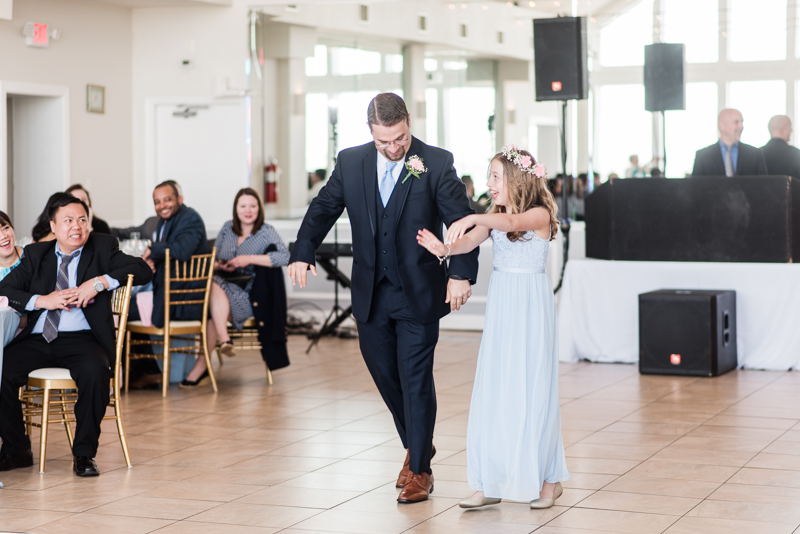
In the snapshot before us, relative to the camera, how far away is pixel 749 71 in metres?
9.98

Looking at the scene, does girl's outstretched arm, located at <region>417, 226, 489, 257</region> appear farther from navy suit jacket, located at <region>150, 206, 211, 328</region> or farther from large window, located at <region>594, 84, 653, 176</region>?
large window, located at <region>594, 84, 653, 176</region>

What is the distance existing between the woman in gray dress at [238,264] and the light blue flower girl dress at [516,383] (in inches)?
120

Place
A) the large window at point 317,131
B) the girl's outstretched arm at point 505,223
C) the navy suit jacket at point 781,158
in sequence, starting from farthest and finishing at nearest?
the large window at point 317,131
the navy suit jacket at point 781,158
the girl's outstretched arm at point 505,223

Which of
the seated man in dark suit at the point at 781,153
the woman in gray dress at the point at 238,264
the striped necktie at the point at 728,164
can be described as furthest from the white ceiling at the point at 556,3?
the woman in gray dress at the point at 238,264

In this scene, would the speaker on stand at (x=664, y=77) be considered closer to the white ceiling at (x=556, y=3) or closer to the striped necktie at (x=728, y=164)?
the striped necktie at (x=728, y=164)

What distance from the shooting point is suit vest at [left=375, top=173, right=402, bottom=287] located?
12.4ft

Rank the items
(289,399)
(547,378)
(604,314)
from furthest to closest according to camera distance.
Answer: (604,314) → (289,399) → (547,378)

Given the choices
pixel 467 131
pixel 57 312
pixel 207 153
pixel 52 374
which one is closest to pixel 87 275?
pixel 57 312

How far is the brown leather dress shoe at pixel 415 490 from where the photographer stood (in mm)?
3840

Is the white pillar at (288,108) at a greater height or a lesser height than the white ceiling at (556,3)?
lesser

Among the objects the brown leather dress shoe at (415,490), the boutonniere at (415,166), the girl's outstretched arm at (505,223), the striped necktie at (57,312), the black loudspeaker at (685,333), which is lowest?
the brown leather dress shoe at (415,490)

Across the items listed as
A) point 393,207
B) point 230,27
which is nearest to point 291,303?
point 230,27

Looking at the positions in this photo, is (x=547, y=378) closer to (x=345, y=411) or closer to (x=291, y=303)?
(x=345, y=411)

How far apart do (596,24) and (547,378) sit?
22.5 feet
